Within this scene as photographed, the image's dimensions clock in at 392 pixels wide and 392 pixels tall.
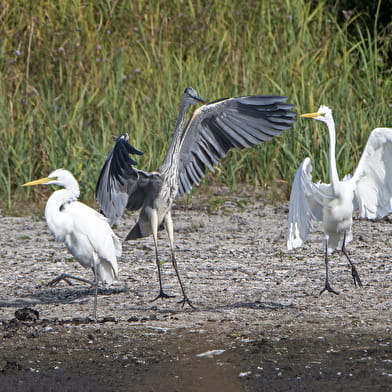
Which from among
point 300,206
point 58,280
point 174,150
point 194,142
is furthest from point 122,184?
point 300,206

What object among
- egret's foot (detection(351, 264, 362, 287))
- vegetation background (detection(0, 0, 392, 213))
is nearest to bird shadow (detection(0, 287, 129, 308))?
egret's foot (detection(351, 264, 362, 287))

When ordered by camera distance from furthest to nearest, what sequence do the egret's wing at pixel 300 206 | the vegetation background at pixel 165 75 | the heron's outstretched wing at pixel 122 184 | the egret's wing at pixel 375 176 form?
the vegetation background at pixel 165 75, the egret's wing at pixel 375 176, the egret's wing at pixel 300 206, the heron's outstretched wing at pixel 122 184

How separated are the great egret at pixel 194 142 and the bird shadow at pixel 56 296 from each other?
410mm

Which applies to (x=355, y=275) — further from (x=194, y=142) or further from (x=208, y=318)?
(x=194, y=142)

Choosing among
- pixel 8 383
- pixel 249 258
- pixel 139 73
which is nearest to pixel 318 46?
pixel 139 73

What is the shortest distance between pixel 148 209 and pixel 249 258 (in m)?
1.25

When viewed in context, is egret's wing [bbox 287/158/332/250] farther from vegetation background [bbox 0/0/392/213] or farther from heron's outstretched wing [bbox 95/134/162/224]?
vegetation background [bbox 0/0/392/213]

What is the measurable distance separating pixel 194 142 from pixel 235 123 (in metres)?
0.32

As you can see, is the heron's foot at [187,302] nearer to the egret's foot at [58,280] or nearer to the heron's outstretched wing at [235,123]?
the egret's foot at [58,280]

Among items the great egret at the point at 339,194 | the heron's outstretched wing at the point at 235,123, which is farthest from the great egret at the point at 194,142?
the great egret at the point at 339,194

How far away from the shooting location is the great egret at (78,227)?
522 cm

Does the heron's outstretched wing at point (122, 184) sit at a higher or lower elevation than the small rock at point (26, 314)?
higher

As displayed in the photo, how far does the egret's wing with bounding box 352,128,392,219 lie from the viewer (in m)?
5.46

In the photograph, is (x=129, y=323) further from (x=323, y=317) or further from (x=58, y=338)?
(x=323, y=317)
